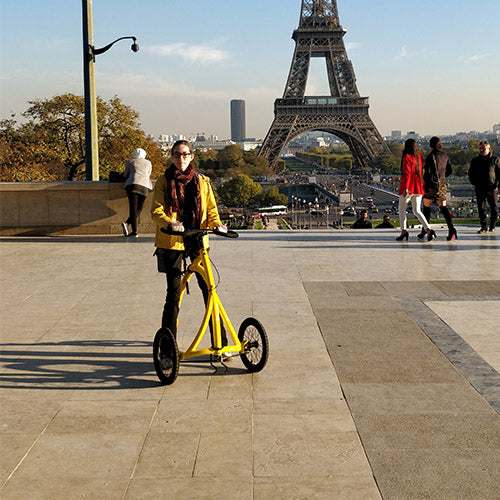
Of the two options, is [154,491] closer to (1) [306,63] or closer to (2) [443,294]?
(2) [443,294]

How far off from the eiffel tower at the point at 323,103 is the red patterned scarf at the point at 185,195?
91.1 meters

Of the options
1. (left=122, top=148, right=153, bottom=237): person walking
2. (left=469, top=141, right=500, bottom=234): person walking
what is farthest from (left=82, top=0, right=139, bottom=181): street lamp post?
(left=469, top=141, right=500, bottom=234): person walking

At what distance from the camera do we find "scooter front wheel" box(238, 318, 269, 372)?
5047mm

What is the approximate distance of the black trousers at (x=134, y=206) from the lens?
12.4 m

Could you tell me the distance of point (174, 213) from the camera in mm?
5125

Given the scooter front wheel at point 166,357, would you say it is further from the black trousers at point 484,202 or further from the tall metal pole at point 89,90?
the tall metal pole at point 89,90

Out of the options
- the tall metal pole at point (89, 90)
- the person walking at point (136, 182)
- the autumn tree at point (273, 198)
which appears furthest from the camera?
the autumn tree at point (273, 198)

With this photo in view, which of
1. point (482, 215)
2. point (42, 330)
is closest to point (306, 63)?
point (482, 215)

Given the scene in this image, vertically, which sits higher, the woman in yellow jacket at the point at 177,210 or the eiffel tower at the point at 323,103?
the eiffel tower at the point at 323,103

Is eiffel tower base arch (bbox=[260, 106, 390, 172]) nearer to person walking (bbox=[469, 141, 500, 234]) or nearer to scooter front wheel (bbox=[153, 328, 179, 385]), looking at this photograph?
person walking (bbox=[469, 141, 500, 234])

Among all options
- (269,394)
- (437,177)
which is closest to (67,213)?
(437,177)

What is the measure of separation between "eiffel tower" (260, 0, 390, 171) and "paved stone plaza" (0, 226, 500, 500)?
8880 cm

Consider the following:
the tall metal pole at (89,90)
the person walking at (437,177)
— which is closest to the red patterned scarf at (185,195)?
the person walking at (437,177)

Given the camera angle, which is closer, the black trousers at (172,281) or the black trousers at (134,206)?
the black trousers at (172,281)
